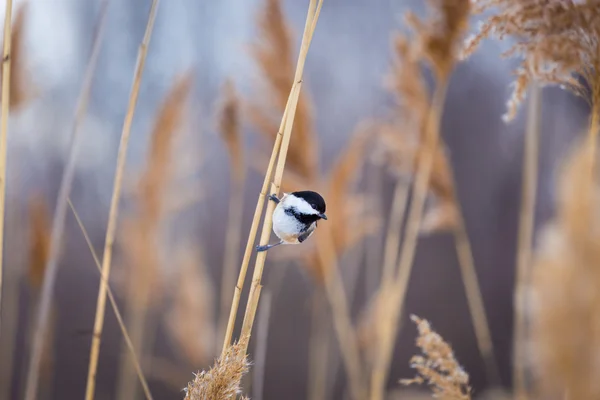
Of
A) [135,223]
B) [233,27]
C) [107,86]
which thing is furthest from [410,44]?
[107,86]

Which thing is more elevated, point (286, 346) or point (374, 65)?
point (374, 65)

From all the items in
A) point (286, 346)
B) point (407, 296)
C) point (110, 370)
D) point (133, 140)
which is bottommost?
point (110, 370)

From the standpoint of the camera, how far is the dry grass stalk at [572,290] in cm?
42

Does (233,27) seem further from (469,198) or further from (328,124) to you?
(469,198)

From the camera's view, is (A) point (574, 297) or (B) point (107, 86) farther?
(B) point (107, 86)

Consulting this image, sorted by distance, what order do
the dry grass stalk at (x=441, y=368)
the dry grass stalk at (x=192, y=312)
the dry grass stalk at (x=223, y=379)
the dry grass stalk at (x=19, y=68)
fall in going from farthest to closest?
the dry grass stalk at (x=192, y=312) < the dry grass stalk at (x=19, y=68) < the dry grass stalk at (x=441, y=368) < the dry grass stalk at (x=223, y=379)

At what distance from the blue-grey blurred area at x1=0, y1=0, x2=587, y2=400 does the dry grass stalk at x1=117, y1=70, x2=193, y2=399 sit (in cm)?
83

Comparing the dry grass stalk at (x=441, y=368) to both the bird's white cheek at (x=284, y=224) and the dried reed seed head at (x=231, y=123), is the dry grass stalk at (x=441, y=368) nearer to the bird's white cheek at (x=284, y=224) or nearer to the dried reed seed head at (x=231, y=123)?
the bird's white cheek at (x=284, y=224)

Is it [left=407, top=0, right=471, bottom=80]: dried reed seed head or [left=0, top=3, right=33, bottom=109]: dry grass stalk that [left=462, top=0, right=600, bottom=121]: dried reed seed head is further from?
[left=0, top=3, right=33, bottom=109]: dry grass stalk

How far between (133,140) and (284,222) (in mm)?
2299

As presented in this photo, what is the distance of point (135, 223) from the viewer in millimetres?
1653

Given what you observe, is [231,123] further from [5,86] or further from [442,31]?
[5,86]

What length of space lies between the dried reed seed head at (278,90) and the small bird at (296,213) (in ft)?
1.29

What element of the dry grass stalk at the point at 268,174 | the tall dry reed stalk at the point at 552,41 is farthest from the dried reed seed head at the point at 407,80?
the dry grass stalk at the point at 268,174
